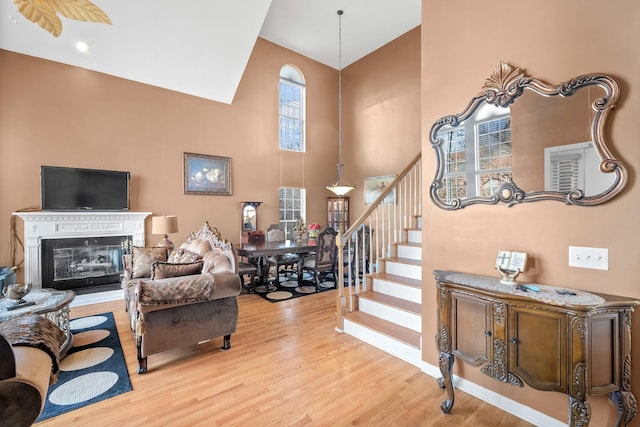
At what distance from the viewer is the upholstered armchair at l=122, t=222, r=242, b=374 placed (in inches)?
98.8

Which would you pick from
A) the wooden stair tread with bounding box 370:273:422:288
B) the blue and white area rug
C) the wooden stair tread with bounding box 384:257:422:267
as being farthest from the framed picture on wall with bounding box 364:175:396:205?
the blue and white area rug

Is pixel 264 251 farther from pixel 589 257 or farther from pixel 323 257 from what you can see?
pixel 589 257

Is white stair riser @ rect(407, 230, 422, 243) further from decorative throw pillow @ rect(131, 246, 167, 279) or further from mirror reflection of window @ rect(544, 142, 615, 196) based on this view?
decorative throw pillow @ rect(131, 246, 167, 279)

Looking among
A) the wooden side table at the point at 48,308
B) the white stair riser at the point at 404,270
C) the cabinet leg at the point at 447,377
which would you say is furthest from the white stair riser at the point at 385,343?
the wooden side table at the point at 48,308

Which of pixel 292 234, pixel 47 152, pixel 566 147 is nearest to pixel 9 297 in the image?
pixel 47 152

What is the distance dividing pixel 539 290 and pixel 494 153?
1021mm

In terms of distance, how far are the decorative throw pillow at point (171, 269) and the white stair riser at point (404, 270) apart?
7.78ft

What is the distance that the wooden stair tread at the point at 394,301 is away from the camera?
3.03 m

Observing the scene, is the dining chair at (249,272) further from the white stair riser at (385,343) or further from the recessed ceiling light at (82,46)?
the recessed ceiling light at (82,46)

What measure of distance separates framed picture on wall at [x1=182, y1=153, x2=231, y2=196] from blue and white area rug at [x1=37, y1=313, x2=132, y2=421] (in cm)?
309

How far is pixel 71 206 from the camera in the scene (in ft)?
15.1

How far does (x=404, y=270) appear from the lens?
3664mm

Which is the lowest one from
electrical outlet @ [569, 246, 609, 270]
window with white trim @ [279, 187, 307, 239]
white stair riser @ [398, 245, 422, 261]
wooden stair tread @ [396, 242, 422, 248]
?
white stair riser @ [398, 245, 422, 261]

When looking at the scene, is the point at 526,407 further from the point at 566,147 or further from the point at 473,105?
the point at 473,105
